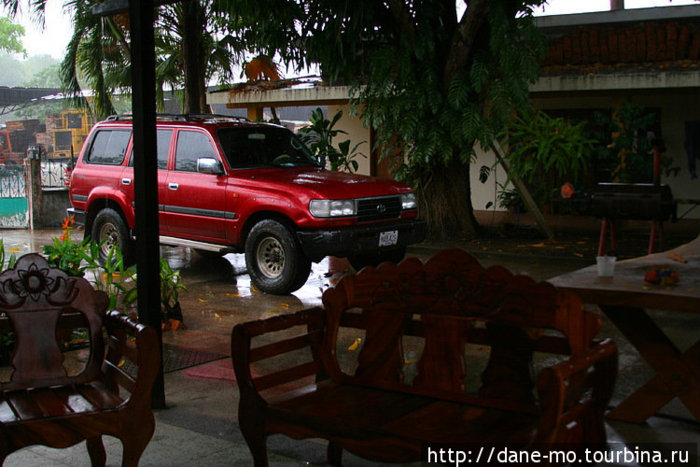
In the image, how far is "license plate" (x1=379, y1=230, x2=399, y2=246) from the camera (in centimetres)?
979

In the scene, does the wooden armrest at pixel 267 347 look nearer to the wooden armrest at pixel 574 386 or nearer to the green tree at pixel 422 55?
the wooden armrest at pixel 574 386

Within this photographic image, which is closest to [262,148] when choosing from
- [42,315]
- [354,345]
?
[354,345]

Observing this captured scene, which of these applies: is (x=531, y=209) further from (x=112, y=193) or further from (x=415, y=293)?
(x=415, y=293)

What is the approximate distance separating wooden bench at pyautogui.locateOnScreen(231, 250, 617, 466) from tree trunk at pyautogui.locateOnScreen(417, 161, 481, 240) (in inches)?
410

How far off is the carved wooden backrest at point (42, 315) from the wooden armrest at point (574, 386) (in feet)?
7.76

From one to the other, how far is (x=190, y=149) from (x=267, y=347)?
7.07 meters

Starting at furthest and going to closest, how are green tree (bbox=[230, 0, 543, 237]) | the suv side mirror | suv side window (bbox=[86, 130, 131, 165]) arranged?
green tree (bbox=[230, 0, 543, 237]), suv side window (bbox=[86, 130, 131, 165]), the suv side mirror

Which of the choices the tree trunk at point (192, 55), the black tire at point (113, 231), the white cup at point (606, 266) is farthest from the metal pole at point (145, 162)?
the tree trunk at point (192, 55)

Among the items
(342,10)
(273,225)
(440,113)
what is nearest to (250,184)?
(273,225)

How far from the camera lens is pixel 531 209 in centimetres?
1420

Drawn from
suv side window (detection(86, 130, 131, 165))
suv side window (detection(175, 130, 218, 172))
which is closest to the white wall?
suv side window (detection(175, 130, 218, 172))

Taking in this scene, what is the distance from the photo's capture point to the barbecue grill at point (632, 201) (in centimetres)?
809

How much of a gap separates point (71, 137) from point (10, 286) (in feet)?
120

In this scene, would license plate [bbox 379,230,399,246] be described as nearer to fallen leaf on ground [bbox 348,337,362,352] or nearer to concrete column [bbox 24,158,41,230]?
fallen leaf on ground [bbox 348,337,362,352]
